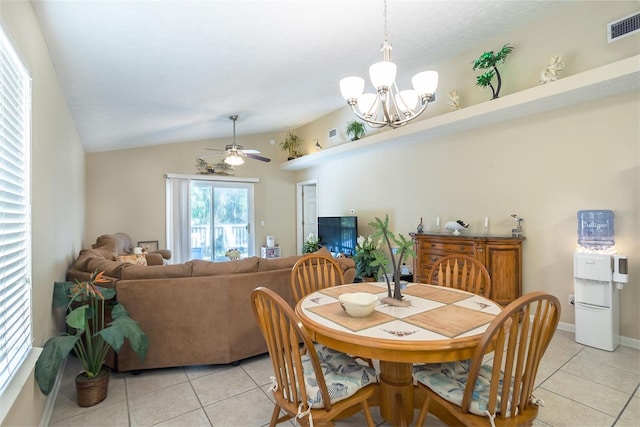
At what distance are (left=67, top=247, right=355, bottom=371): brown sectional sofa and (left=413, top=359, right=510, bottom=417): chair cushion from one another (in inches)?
61.9

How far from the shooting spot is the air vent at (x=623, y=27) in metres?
2.93

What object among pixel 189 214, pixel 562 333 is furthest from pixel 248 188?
pixel 562 333

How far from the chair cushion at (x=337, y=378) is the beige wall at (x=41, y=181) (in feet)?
4.21

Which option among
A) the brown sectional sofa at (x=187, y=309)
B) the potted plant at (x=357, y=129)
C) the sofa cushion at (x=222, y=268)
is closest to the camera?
the brown sectional sofa at (x=187, y=309)

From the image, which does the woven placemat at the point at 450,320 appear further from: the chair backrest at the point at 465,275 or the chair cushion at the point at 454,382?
the chair backrest at the point at 465,275

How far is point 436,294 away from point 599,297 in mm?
2129

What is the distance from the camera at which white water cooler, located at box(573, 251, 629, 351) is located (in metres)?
2.92

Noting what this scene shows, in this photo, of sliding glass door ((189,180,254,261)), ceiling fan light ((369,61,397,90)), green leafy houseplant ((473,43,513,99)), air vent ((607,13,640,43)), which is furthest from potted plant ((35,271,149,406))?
air vent ((607,13,640,43))

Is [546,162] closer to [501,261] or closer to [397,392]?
[501,261]

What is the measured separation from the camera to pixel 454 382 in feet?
5.18

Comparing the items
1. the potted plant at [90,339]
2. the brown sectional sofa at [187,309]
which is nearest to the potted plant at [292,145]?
the brown sectional sofa at [187,309]

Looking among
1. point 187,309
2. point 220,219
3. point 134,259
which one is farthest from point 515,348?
point 220,219

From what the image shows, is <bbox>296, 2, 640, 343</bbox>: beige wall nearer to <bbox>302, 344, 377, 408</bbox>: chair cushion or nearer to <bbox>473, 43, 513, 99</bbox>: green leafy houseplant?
<bbox>473, 43, 513, 99</bbox>: green leafy houseplant

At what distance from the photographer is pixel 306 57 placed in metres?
3.50
